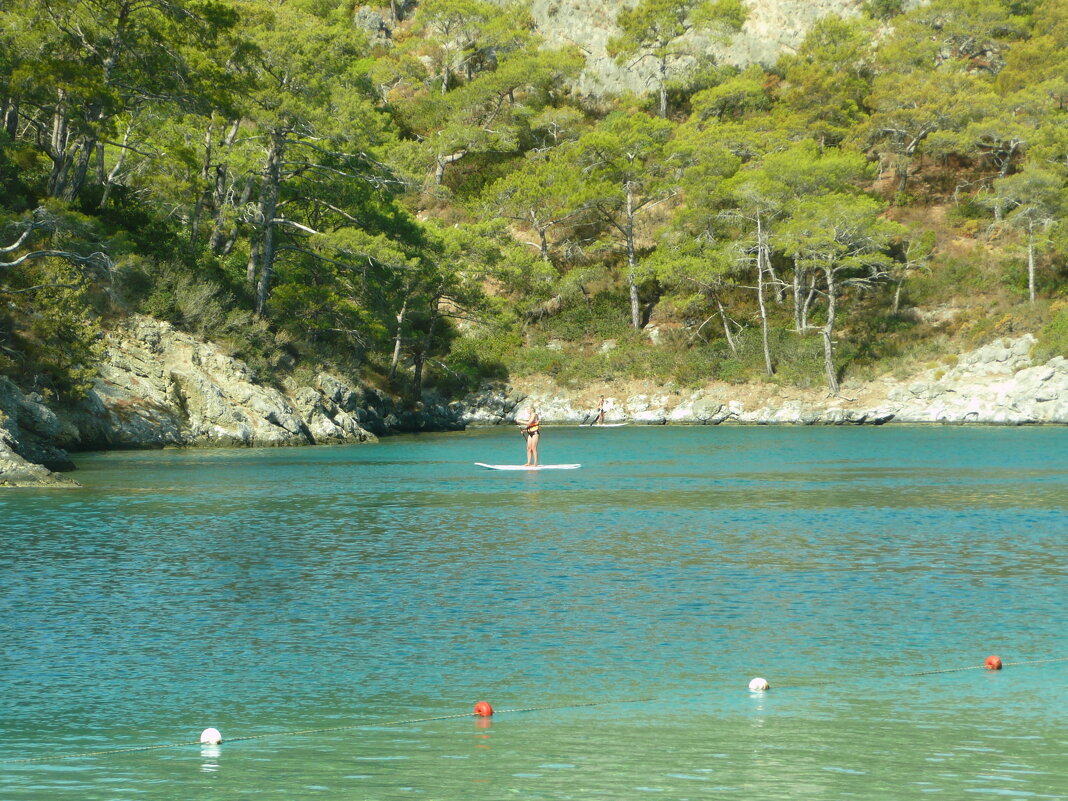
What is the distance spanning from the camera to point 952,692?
411 inches

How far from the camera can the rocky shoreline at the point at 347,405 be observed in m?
41.0

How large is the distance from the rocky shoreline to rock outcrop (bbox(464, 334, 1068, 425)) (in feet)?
0.23

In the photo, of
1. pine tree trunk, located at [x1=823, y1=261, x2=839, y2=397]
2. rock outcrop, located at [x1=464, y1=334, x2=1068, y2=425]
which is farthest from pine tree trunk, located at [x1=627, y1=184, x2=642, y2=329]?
pine tree trunk, located at [x1=823, y1=261, x2=839, y2=397]

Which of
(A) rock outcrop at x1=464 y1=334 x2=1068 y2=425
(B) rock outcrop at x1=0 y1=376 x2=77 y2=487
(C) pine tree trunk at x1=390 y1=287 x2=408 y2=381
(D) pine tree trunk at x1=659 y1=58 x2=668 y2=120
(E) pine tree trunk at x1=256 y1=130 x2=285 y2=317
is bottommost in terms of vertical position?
(B) rock outcrop at x1=0 y1=376 x2=77 y2=487

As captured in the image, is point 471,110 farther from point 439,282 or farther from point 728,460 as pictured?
point 728,460

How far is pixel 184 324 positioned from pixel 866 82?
220 ft

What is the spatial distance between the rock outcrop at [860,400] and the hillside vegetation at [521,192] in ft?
5.34

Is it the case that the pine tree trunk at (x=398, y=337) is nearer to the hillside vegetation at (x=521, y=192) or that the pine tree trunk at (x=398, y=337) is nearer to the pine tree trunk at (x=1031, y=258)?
the hillside vegetation at (x=521, y=192)

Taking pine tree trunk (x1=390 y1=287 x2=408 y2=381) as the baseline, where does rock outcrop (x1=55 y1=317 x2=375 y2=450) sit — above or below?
below

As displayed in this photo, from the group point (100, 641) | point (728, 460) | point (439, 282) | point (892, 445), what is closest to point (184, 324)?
point (439, 282)

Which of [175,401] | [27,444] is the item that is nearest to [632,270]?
[175,401]

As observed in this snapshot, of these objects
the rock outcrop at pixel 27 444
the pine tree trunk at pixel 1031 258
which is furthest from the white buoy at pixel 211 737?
the pine tree trunk at pixel 1031 258

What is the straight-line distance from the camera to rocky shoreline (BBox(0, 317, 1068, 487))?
135 feet

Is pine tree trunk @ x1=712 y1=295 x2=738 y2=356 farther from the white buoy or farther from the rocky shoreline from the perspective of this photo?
the white buoy
